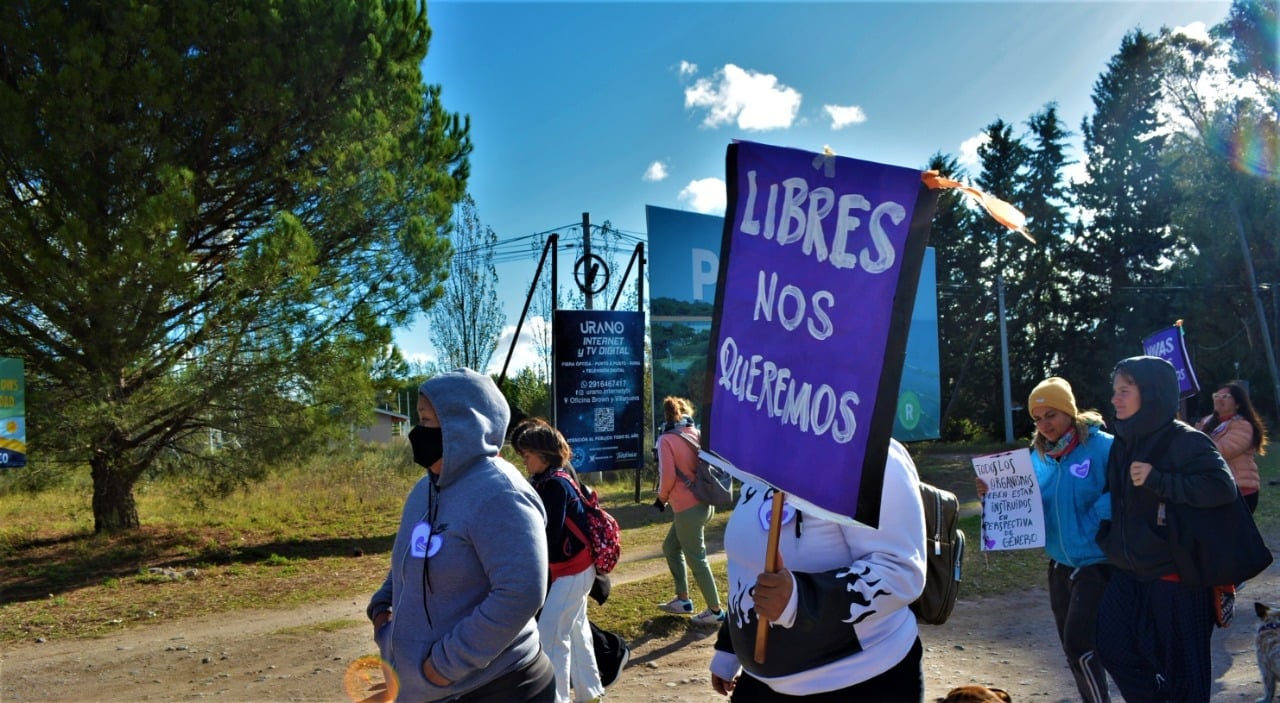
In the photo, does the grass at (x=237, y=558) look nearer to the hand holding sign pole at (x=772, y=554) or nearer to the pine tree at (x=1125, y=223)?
the hand holding sign pole at (x=772, y=554)

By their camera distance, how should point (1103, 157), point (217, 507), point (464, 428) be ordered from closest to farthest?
point (464, 428)
point (217, 507)
point (1103, 157)

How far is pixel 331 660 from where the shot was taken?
21.0 feet

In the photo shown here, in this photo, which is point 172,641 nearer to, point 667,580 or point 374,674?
point 667,580

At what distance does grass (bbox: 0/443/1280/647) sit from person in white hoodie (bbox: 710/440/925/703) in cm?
480

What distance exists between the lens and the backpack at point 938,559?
7.55 feet

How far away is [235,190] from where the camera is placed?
11.8 meters

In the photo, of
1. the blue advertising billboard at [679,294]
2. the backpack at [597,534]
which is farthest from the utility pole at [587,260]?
the backpack at [597,534]

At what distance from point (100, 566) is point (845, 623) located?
11.6m

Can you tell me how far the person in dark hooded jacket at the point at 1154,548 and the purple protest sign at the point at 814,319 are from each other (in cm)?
243

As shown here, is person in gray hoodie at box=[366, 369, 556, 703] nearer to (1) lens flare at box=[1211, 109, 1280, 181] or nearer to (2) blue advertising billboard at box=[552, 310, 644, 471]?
(2) blue advertising billboard at box=[552, 310, 644, 471]

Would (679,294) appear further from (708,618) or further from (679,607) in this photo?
(708,618)

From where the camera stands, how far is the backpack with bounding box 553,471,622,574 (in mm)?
4547

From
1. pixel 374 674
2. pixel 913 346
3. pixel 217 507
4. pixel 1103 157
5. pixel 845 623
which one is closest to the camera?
pixel 845 623

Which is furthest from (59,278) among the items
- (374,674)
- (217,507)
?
(374,674)
